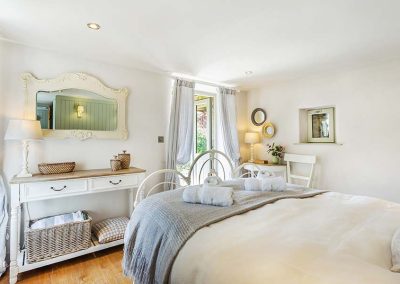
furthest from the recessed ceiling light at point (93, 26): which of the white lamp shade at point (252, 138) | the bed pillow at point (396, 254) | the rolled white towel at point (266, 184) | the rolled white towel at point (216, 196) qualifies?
the white lamp shade at point (252, 138)

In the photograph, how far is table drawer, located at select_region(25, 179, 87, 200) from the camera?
6.60ft

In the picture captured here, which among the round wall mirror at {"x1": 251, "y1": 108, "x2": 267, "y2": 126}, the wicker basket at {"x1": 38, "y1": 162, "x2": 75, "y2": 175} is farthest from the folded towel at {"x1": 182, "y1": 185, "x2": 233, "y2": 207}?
the round wall mirror at {"x1": 251, "y1": 108, "x2": 267, "y2": 126}

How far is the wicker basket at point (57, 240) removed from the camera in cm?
204

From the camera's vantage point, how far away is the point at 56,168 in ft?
7.61

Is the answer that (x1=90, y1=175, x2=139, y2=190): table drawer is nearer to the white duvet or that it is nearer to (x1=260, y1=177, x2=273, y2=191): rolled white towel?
(x1=260, y1=177, x2=273, y2=191): rolled white towel

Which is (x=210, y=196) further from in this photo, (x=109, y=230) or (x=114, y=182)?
(x=109, y=230)

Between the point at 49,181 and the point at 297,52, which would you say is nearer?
the point at 49,181

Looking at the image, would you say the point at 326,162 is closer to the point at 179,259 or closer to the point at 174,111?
the point at 174,111

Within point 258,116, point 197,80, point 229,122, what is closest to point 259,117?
point 258,116

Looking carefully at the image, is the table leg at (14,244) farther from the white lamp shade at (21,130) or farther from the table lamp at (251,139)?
the table lamp at (251,139)

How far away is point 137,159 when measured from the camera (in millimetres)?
3066

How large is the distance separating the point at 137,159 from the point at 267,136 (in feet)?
7.48

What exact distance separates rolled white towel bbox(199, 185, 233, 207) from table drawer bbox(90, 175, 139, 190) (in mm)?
1280

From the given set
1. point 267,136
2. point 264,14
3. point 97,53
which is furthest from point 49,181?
point 267,136
